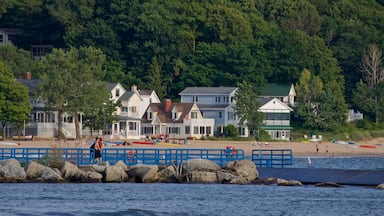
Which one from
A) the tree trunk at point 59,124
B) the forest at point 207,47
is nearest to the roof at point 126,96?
the forest at point 207,47

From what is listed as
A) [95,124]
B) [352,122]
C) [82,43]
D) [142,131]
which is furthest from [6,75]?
[352,122]

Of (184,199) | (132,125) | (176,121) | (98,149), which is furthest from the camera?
(176,121)

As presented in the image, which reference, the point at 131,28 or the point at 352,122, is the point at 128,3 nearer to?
the point at 131,28

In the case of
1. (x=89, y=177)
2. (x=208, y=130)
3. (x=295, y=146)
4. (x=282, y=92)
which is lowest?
(x=89, y=177)

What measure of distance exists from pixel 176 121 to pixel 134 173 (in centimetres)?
5271

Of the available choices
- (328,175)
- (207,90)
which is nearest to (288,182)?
(328,175)

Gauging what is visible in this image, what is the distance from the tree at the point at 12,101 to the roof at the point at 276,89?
104 ft

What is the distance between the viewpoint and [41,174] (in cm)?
6103

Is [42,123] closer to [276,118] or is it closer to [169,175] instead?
[276,118]

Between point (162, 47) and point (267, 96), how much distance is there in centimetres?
1350

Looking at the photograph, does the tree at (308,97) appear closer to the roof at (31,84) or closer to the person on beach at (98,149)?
the roof at (31,84)

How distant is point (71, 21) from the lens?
136 m

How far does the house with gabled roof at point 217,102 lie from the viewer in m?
116

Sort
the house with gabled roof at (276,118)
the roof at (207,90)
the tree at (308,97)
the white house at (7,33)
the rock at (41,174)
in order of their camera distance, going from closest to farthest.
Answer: the rock at (41,174) → the house with gabled roof at (276,118) → the tree at (308,97) → the roof at (207,90) → the white house at (7,33)
